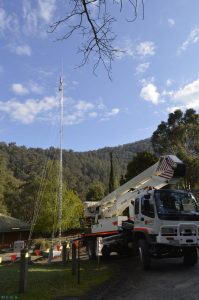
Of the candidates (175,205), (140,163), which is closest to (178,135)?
(140,163)

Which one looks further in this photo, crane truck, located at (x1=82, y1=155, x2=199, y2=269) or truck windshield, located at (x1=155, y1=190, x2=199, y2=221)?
truck windshield, located at (x1=155, y1=190, x2=199, y2=221)

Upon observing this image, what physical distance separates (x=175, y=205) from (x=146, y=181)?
4.02 metres

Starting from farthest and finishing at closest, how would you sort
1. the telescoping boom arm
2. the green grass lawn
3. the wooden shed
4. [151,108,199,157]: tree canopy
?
the wooden shed < [151,108,199,157]: tree canopy < the telescoping boom arm < the green grass lawn

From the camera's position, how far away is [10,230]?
1955 inches

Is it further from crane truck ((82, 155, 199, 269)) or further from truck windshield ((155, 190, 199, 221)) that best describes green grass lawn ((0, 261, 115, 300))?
truck windshield ((155, 190, 199, 221))

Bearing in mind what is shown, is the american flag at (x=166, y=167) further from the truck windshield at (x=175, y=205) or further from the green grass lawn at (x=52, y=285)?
the green grass lawn at (x=52, y=285)

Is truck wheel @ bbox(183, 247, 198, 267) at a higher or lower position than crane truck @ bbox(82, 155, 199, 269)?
lower

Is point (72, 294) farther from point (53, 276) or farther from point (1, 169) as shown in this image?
point (1, 169)

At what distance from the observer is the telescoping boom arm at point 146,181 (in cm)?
1567

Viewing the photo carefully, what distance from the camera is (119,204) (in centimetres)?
1736

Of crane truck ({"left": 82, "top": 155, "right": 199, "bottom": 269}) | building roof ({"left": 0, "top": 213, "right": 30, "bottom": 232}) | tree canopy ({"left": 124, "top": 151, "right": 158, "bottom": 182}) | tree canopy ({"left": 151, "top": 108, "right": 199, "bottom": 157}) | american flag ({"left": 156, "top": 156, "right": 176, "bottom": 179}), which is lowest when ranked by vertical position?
crane truck ({"left": 82, "top": 155, "right": 199, "bottom": 269})

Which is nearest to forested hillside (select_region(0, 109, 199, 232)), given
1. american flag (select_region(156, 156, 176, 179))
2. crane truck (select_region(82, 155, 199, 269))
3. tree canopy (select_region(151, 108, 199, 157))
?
tree canopy (select_region(151, 108, 199, 157))

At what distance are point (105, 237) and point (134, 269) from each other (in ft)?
11.7

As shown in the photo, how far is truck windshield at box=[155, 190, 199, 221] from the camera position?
13.0 metres
